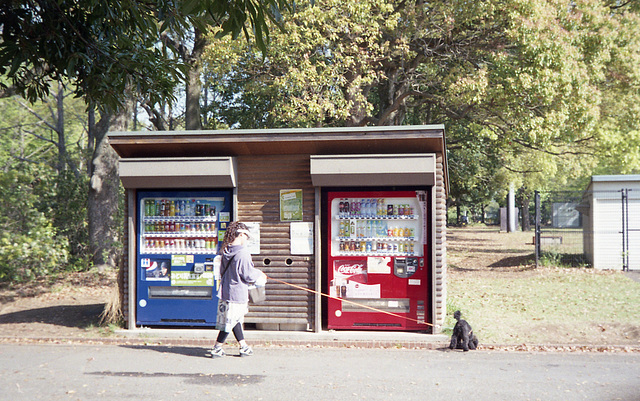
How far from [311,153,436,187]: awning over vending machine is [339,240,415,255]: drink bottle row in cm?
101

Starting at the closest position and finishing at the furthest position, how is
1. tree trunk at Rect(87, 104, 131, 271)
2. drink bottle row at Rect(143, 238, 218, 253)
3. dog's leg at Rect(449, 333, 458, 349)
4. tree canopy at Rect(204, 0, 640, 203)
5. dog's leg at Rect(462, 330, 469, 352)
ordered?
dog's leg at Rect(462, 330, 469, 352) < dog's leg at Rect(449, 333, 458, 349) < drink bottle row at Rect(143, 238, 218, 253) < tree canopy at Rect(204, 0, 640, 203) < tree trunk at Rect(87, 104, 131, 271)

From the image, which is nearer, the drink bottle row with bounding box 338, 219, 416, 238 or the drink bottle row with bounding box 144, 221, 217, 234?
the drink bottle row with bounding box 338, 219, 416, 238

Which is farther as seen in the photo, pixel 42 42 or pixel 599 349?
pixel 599 349

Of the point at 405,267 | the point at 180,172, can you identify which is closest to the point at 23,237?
the point at 180,172

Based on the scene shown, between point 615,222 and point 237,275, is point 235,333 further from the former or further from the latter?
point 615,222

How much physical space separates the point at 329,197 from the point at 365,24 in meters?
8.23

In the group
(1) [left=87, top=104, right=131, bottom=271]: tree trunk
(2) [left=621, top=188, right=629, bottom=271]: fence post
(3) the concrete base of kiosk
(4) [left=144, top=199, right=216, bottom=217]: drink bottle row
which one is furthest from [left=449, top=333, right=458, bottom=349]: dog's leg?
(1) [left=87, top=104, right=131, bottom=271]: tree trunk

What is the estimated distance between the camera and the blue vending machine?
30.8 ft

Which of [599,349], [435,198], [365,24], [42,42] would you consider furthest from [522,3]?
[42,42]

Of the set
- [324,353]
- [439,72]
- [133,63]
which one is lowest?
[324,353]

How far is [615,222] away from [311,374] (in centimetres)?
1330

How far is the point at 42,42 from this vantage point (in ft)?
20.0

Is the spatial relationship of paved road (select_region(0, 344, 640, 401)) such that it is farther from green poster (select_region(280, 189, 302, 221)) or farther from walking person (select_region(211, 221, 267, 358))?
green poster (select_region(280, 189, 302, 221))

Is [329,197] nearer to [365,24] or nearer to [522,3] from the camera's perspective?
[365,24]
